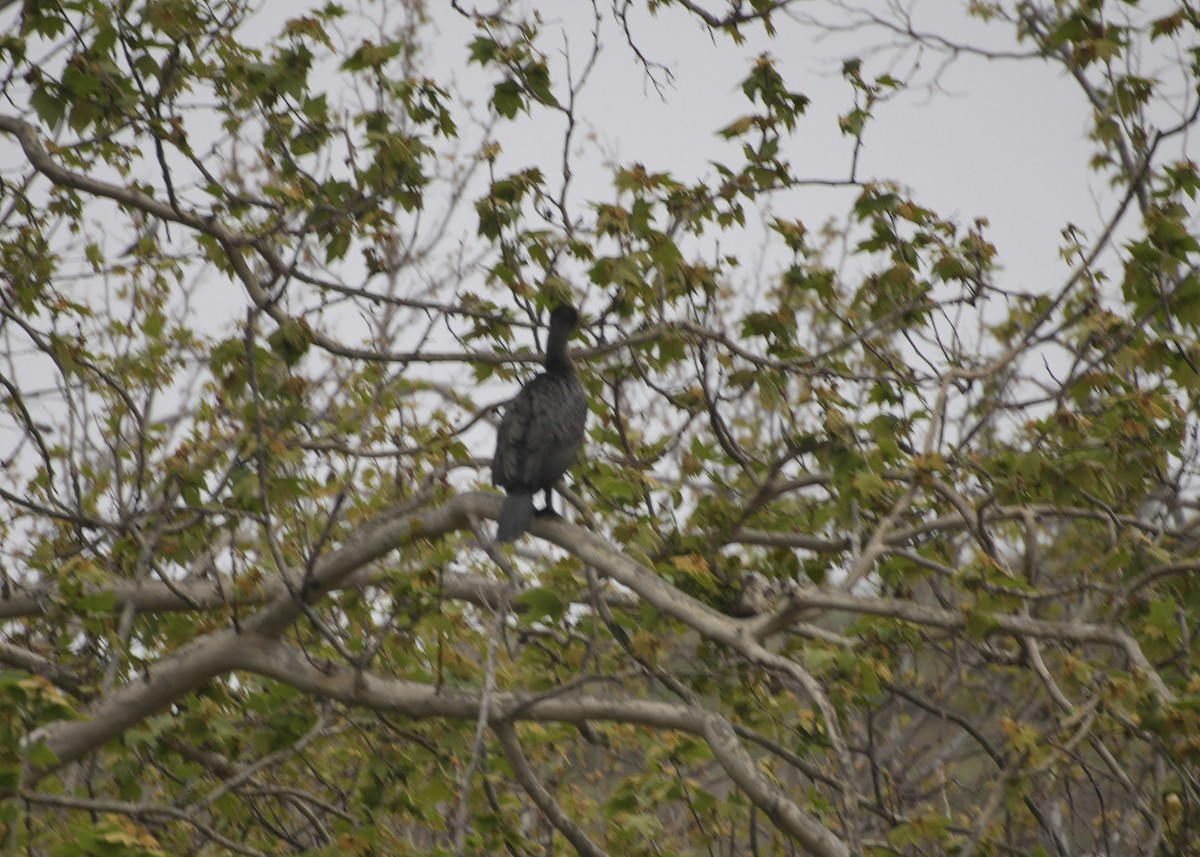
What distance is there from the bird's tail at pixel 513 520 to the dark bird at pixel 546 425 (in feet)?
0.48

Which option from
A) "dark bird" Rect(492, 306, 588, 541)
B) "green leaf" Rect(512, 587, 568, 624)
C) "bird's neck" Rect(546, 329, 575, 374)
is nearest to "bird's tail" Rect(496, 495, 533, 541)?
"dark bird" Rect(492, 306, 588, 541)

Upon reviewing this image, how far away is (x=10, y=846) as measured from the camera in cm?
362

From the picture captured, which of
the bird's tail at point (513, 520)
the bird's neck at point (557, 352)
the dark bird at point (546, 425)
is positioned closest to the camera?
the bird's tail at point (513, 520)

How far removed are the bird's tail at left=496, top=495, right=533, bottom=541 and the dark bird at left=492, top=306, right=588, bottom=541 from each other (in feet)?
0.48

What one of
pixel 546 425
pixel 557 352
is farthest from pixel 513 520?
pixel 557 352

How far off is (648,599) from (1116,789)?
805 centimetres

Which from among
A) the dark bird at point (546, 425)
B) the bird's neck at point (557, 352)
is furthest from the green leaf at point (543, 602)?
the bird's neck at point (557, 352)

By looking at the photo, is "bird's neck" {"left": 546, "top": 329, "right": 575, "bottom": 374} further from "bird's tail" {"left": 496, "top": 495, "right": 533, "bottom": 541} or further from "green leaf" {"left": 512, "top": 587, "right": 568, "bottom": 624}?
"green leaf" {"left": 512, "top": 587, "right": 568, "bottom": 624}

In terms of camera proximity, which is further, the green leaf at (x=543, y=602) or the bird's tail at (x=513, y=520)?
the bird's tail at (x=513, y=520)

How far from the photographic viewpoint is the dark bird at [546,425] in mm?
5117

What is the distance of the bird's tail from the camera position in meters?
4.70

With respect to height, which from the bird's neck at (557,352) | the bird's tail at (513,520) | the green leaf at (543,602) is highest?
the bird's neck at (557,352)

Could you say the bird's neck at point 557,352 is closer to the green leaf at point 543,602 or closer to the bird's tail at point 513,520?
the bird's tail at point 513,520

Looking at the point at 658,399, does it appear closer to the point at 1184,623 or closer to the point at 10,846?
the point at 1184,623
